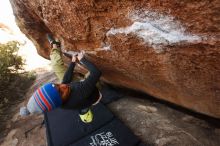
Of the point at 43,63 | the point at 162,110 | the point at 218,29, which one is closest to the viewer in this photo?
the point at 218,29

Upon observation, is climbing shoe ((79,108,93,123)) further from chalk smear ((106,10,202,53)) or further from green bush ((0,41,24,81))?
green bush ((0,41,24,81))

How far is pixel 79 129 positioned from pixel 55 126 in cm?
58

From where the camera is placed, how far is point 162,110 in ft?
15.4

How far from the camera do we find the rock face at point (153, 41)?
8.43 ft

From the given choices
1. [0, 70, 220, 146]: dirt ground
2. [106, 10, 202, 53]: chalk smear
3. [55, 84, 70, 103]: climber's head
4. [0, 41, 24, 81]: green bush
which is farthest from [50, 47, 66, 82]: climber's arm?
[0, 41, 24, 81]: green bush

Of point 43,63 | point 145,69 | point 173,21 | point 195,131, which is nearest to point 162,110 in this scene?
point 195,131

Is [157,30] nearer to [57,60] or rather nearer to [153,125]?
[153,125]

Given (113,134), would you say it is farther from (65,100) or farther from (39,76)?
(39,76)

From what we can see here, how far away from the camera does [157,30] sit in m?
2.86

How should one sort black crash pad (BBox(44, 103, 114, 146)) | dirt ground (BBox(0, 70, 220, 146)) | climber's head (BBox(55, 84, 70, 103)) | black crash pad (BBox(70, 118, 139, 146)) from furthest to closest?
black crash pad (BBox(44, 103, 114, 146)) → black crash pad (BBox(70, 118, 139, 146)) → dirt ground (BBox(0, 70, 220, 146)) → climber's head (BBox(55, 84, 70, 103))

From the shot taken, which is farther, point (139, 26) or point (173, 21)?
point (139, 26)

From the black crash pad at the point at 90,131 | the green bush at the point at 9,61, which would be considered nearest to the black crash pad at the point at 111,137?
the black crash pad at the point at 90,131

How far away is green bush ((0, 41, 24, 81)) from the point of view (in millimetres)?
7566

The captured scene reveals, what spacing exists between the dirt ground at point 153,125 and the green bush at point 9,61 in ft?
6.87
